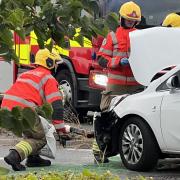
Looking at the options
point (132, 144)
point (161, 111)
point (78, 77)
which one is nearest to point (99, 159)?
point (132, 144)

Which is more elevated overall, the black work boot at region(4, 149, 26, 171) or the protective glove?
the protective glove

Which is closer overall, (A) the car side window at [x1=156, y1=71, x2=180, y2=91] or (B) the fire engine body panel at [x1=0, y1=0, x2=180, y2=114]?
(A) the car side window at [x1=156, y1=71, x2=180, y2=91]

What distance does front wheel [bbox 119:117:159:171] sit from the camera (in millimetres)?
6676

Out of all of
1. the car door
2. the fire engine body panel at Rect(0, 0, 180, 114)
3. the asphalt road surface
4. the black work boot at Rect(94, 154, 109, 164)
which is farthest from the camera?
the fire engine body panel at Rect(0, 0, 180, 114)

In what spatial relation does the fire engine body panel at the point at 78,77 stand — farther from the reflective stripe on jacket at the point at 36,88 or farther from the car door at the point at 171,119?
the car door at the point at 171,119

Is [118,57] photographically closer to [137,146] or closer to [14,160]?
[137,146]

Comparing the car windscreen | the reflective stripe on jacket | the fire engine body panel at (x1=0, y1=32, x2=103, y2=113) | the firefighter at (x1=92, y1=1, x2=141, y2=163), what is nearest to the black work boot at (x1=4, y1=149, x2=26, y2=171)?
the reflective stripe on jacket

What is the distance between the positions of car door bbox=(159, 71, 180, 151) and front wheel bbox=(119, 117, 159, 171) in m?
0.21

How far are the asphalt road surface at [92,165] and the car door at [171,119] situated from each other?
411 mm

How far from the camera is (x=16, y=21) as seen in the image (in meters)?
1.97

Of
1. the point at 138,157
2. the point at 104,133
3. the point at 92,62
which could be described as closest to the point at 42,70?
the point at 104,133

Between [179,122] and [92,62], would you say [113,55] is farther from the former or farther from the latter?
[92,62]

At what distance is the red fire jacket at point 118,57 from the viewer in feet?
26.4

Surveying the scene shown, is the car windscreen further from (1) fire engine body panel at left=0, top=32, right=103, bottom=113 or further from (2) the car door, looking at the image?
Result: (2) the car door
